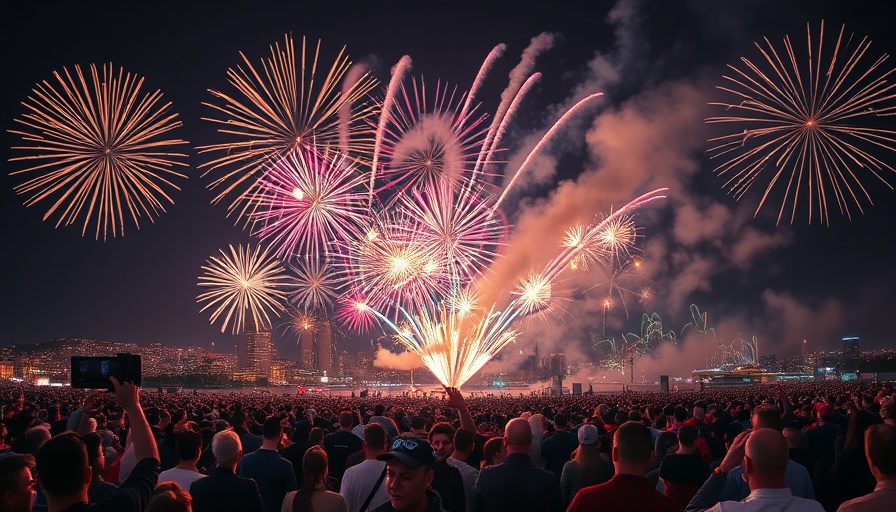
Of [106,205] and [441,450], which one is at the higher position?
[106,205]

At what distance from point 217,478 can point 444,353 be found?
85.5ft

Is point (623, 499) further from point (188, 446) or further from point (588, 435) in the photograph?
point (188, 446)

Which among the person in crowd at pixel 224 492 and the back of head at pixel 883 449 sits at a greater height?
the back of head at pixel 883 449

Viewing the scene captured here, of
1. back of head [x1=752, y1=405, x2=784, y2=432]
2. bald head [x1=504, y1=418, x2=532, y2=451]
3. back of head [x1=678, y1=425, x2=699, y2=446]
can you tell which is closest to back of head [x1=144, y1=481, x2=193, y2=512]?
bald head [x1=504, y1=418, x2=532, y2=451]

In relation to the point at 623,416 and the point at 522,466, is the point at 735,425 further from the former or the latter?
the point at 522,466

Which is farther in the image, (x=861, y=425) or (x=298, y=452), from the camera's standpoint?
(x=298, y=452)

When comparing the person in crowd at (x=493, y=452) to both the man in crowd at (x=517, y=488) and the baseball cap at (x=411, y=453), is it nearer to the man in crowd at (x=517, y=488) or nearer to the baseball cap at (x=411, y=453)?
the man in crowd at (x=517, y=488)

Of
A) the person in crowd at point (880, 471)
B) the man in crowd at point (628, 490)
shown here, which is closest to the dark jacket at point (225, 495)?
the man in crowd at point (628, 490)

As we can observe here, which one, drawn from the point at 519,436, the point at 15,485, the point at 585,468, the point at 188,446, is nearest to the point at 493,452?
the point at 585,468

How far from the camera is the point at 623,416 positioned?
12828mm

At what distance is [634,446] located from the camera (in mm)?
4336

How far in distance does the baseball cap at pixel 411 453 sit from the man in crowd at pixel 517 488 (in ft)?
5.38

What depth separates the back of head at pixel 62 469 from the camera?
397 cm

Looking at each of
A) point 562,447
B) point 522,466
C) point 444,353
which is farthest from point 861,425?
point 444,353
